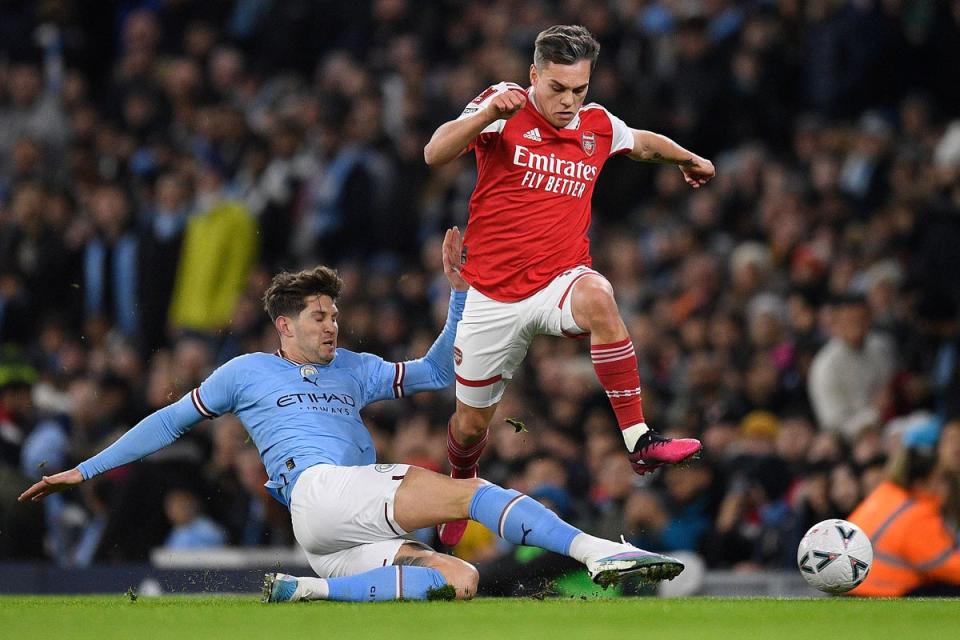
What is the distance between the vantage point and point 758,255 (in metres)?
13.3

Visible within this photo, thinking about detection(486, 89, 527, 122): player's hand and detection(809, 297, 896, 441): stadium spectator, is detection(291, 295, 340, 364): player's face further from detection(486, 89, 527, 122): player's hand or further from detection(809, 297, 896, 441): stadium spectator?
detection(809, 297, 896, 441): stadium spectator

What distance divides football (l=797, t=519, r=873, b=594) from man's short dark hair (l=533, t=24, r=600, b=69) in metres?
2.60

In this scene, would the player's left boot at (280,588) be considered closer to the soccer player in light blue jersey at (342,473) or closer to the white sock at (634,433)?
the soccer player in light blue jersey at (342,473)

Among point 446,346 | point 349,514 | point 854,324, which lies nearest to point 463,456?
point 446,346

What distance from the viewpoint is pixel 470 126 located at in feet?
25.6

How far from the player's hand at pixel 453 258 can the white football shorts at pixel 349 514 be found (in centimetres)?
108

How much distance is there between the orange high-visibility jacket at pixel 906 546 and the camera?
956 centimetres

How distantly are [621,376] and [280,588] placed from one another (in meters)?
1.83

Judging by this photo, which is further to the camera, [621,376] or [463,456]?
[463,456]

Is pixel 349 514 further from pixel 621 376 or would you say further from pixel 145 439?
pixel 621 376

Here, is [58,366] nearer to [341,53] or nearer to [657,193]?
[341,53]

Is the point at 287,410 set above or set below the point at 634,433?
above

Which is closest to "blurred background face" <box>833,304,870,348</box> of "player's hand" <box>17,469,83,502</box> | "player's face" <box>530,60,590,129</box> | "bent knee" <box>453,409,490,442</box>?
"bent knee" <box>453,409,490,442</box>

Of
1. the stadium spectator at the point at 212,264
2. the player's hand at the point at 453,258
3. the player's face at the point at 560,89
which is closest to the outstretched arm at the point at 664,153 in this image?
the player's face at the point at 560,89
